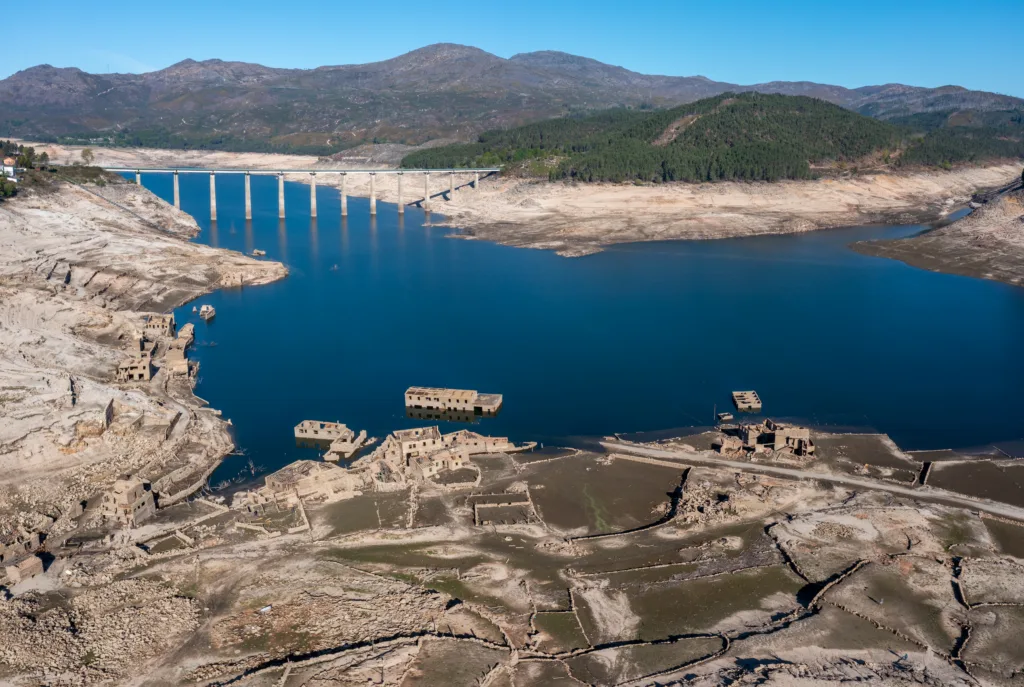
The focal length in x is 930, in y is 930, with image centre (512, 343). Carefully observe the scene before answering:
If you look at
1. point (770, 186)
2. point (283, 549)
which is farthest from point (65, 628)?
point (770, 186)

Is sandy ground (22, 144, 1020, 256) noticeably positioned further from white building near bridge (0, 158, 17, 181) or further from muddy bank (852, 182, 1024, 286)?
white building near bridge (0, 158, 17, 181)

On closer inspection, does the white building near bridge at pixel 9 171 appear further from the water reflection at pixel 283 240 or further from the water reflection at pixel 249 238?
the water reflection at pixel 283 240

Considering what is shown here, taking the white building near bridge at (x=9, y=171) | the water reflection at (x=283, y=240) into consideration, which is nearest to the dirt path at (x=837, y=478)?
the water reflection at (x=283, y=240)

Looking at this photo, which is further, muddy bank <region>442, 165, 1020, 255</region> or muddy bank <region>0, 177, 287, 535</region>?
muddy bank <region>442, 165, 1020, 255</region>

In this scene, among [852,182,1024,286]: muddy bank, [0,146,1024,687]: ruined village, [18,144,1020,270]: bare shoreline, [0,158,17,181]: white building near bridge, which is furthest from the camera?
[18,144,1020,270]: bare shoreline

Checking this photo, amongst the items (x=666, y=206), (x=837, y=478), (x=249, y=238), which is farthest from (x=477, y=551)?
(x=666, y=206)

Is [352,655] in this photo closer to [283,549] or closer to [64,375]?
[283,549]

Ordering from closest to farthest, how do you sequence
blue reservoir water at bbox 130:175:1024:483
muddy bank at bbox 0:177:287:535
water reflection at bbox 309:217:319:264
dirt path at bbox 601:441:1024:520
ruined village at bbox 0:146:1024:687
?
ruined village at bbox 0:146:1024:687 < dirt path at bbox 601:441:1024:520 < muddy bank at bbox 0:177:287:535 < blue reservoir water at bbox 130:175:1024:483 < water reflection at bbox 309:217:319:264

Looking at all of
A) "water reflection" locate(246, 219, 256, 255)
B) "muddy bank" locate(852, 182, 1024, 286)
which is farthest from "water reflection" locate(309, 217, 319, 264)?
"muddy bank" locate(852, 182, 1024, 286)

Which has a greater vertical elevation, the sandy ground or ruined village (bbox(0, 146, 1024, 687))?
the sandy ground
